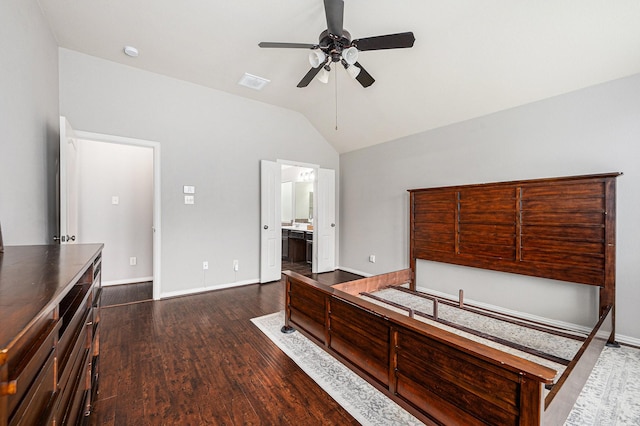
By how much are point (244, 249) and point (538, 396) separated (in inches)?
157

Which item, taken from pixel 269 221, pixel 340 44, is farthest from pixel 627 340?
pixel 269 221

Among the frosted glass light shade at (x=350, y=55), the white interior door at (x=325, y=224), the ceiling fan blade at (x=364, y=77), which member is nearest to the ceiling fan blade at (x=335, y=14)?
the frosted glass light shade at (x=350, y=55)

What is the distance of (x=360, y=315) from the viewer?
6.24 feet

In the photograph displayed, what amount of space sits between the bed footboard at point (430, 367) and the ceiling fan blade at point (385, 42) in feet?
6.63

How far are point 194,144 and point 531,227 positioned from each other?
4.42 meters

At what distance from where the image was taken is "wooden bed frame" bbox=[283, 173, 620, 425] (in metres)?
1.24

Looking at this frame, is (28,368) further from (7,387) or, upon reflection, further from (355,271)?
(355,271)

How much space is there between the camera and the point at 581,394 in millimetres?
1919

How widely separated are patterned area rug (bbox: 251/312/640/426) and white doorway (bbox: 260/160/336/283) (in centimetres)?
218

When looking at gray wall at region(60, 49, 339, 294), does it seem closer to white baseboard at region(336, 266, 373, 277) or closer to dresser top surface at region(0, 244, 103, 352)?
white baseboard at region(336, 266, 373, 277)

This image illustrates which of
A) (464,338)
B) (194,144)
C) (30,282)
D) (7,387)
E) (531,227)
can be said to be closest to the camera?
(7,387)

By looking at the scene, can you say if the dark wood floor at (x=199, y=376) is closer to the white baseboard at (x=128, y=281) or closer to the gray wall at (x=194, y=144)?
the gray wall at (x=194, y=144)

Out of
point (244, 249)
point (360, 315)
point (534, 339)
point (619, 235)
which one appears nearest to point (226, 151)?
point (244, 249)

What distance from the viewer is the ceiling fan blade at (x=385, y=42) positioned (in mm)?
2180
